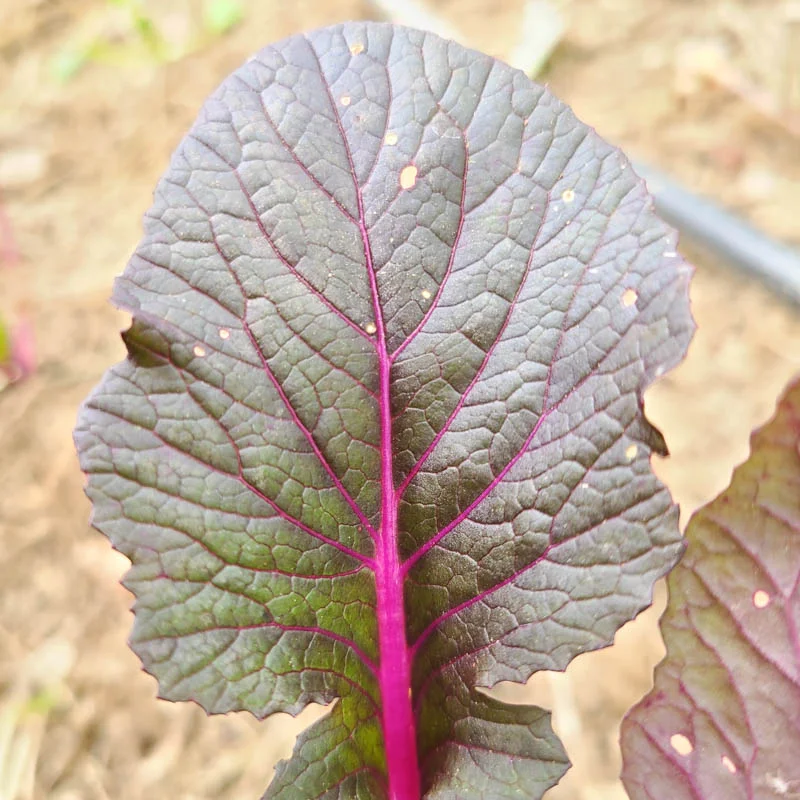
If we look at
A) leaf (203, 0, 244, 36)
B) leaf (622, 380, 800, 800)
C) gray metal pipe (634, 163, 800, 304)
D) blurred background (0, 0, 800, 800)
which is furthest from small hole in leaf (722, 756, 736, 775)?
leaf (203, 0, 244, 36)

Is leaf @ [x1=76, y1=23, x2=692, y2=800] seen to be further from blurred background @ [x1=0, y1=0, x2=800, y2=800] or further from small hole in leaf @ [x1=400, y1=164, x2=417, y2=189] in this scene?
blurred background @ [x1=0, y1=0, x2=800, y2=800]

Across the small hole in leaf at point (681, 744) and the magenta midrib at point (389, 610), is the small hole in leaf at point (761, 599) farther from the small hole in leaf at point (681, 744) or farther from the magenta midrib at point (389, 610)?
the magenta midrib at point (389, 610)

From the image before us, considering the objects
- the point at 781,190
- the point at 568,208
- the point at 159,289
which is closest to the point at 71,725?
the point at 159,289

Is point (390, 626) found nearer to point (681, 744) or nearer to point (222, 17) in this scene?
point (681, 744)

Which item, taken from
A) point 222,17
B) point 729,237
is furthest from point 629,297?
point 222,17

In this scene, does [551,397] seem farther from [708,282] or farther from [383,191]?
[708,282]
